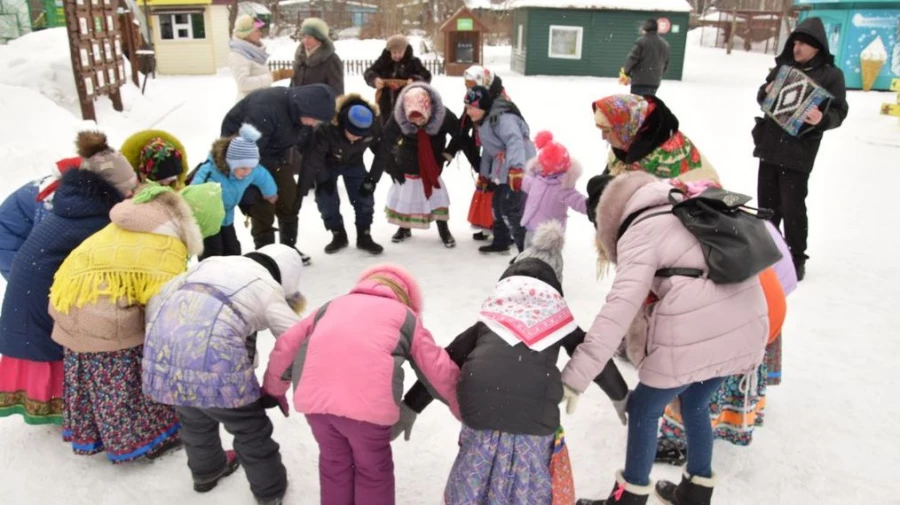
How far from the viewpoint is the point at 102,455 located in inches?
117

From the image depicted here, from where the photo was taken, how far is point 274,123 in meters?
4.79

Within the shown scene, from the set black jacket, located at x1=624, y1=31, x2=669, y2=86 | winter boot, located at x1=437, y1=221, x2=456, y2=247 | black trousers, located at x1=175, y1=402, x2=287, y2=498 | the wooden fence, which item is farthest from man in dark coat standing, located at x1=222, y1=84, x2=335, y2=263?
the wooden fence

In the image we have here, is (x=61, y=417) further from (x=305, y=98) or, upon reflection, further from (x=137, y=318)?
(x=305, y=98)

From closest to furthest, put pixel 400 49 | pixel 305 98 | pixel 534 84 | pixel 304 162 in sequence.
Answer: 1. pixel 305 98
2. pixel 304 162
3. pixel 400 49
4. pixel 534 84

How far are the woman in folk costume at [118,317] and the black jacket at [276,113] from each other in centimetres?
211

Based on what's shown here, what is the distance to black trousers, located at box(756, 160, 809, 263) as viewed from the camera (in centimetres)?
484

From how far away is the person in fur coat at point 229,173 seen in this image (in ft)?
13.7

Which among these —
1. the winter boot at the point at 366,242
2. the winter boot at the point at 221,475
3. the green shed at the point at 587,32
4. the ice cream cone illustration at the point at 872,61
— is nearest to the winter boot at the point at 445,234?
the winter boot at the point at 366,242

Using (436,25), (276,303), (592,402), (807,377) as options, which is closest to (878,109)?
(807,377)

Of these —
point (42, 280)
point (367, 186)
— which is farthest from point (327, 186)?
point (42, 280)

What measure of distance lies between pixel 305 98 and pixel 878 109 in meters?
13.8

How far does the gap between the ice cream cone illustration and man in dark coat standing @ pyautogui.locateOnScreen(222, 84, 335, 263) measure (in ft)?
56.6

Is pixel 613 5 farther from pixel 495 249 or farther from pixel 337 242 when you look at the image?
pixel 337 242

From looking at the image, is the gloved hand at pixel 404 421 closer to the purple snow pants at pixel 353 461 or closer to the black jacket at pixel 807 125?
the purple snow pants at pixel 353 461
